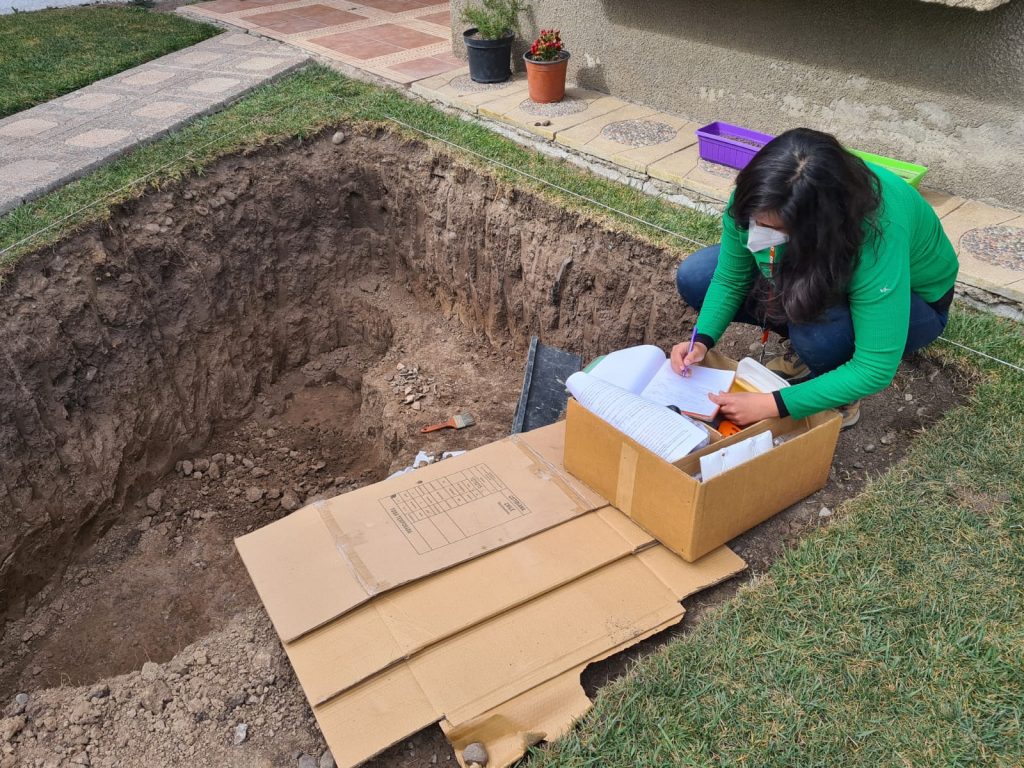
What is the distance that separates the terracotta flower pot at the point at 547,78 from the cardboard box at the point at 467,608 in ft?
10.9

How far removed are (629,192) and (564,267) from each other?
615mm

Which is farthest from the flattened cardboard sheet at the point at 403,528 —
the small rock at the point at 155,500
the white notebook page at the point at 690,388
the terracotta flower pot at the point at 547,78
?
the terracotta flower pot at the point at 547,78

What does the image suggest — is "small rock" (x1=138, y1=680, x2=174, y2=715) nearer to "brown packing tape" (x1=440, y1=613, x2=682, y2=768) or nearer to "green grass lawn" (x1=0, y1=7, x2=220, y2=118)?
"brown packing tape" (x1=440, y1=613, x2=682, y2=768)

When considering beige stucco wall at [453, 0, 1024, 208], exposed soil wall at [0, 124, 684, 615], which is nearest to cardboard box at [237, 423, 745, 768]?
exposed soil wall at [0, 124, 684, 615]

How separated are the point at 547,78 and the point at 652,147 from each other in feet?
3.18

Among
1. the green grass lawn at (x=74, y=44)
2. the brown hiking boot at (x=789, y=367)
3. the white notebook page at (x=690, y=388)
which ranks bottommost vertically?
the brown hiking boot at (x=789, y=367)

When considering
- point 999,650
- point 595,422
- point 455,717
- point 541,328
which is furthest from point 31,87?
point 999,650

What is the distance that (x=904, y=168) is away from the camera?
3996mm

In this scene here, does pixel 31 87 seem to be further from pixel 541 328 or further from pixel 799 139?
pixel 799 139

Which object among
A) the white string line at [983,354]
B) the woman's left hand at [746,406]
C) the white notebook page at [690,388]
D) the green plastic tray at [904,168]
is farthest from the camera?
the green plastic tray at [904,168]

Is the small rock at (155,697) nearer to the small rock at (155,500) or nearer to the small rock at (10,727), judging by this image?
the small rock at (10,727)

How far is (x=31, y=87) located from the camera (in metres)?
5.81

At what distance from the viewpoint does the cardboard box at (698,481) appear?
228cm

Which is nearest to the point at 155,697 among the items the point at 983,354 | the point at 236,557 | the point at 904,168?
the point at 236,557
